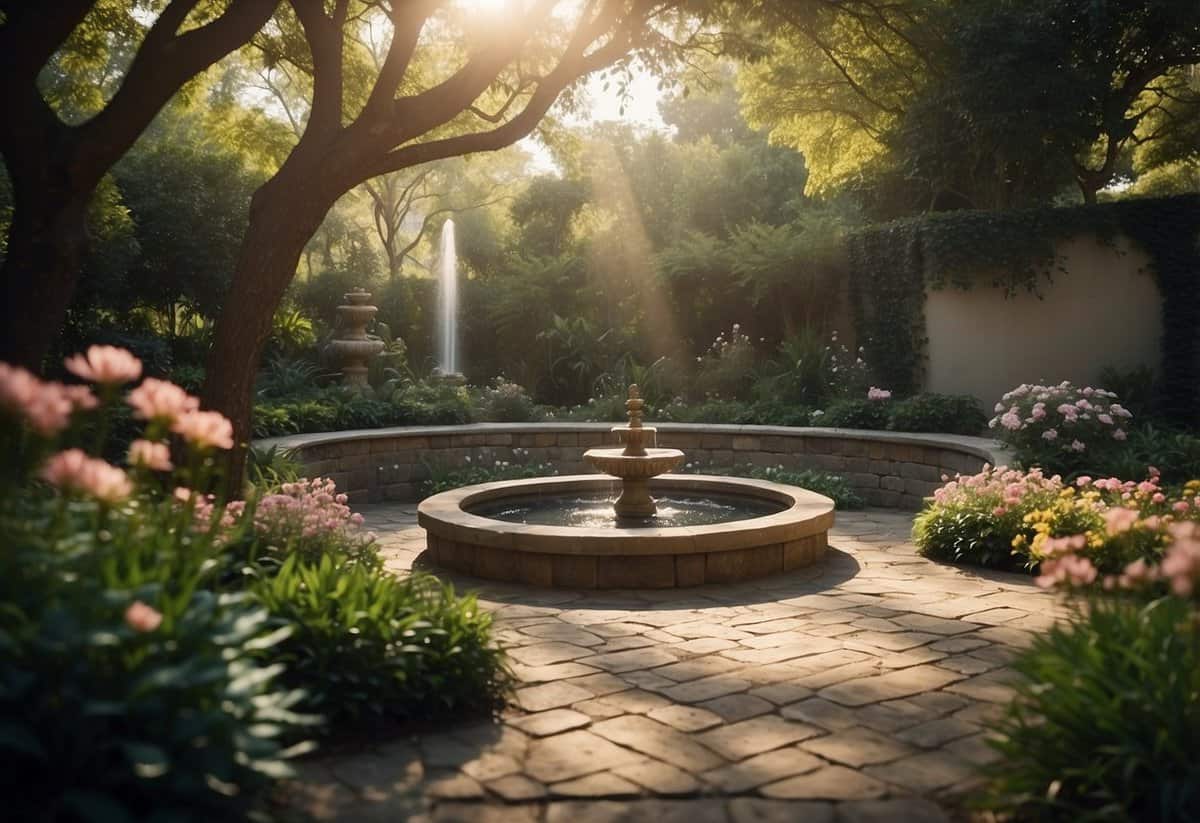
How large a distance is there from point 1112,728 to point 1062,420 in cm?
617

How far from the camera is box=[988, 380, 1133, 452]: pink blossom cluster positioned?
26.2ft

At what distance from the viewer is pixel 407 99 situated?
6555mm

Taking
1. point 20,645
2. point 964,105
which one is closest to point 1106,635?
point 20,645

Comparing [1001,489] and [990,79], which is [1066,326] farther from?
[1001,489]

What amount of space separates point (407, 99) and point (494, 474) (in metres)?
4.90

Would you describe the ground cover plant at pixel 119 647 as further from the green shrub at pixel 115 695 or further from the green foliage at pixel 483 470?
the green foliage at pixel 483 470

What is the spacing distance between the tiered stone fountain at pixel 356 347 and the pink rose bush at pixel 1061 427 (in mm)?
8792

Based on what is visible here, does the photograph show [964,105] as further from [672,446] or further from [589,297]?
[589,297]

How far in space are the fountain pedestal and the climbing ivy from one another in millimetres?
6002

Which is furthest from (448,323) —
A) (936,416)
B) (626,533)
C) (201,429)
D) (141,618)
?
(141,618)

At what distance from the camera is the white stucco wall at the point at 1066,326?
11.3 meters

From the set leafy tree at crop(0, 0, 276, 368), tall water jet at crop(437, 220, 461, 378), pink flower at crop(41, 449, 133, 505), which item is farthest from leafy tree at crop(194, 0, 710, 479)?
tall water jet at crop(437, 220, 461, 378)

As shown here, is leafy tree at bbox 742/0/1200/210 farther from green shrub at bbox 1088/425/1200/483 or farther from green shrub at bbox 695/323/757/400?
green shrub at bbox 1088/425/1200/483

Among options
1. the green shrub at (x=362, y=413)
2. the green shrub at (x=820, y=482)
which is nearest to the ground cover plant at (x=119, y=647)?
the green shrub at (x=820, y=482)
